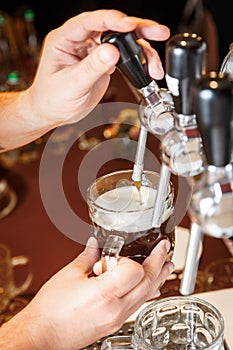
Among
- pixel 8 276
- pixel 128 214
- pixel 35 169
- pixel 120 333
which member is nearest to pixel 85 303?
pixel 128 214

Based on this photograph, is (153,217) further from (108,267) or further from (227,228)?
(227,228)

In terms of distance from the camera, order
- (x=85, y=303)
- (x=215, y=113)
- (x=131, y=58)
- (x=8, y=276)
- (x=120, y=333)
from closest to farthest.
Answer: (x=215, y=113) < (x=131, y=58) < (x=85, y=303) < (x=120, y=333) < (x=8, y=276)

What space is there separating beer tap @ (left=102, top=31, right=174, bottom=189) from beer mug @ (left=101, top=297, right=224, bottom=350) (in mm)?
319

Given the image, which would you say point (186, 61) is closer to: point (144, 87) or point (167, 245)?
point (144, 87)

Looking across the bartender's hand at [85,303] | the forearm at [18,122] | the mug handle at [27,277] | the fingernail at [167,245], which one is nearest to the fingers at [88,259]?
the bartender's hand at [85,303]

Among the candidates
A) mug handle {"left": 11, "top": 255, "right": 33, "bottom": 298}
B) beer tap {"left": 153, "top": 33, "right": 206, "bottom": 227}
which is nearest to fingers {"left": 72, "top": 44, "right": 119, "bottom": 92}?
A: beer tap {"left": 153, "top": 33, "right": 206, "bottom": 227}

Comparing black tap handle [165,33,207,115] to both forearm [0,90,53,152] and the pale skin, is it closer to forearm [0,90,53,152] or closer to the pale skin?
the pale skin

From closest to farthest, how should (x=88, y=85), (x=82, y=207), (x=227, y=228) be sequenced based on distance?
(x=227, y=228) < (x=88, y=85) < (x=82, y=207)

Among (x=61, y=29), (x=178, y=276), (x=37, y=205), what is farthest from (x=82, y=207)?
(x=61, y=29)

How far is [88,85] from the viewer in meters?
0.98

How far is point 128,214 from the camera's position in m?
0.90

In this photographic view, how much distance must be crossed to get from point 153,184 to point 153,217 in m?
0.10

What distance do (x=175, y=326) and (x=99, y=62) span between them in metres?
0.42

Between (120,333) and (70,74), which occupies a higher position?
(70,74)
